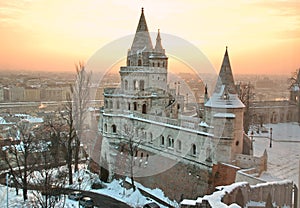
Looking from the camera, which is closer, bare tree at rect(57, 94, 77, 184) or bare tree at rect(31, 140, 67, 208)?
bare tree at rect(31, 140, 67, 208)

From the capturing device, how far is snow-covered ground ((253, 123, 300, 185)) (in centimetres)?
202

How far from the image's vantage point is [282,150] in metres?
3.65

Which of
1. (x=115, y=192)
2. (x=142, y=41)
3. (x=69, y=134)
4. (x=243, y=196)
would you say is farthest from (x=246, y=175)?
(x=142, y=41)

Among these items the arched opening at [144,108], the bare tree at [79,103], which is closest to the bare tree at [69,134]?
the bare tree at [79,103]

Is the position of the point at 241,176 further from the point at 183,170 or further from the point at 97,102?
the point at 97,102

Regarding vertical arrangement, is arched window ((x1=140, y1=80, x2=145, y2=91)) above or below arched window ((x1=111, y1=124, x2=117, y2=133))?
above

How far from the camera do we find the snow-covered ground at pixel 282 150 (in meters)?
2.02

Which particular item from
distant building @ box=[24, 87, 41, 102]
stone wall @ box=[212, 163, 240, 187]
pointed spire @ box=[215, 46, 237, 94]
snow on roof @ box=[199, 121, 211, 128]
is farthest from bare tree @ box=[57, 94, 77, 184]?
pointed spire @ box=[215, 46, 237, 94]

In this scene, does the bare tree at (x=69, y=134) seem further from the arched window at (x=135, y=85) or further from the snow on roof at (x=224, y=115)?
the snow on roof at (x=224, y=115)

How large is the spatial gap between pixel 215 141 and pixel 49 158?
494 cm

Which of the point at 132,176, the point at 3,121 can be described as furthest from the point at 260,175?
the point at 3,121

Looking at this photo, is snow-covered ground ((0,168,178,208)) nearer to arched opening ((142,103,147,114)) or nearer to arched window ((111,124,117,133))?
arched window ((111,124,117,133))

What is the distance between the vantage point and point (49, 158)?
9625mm

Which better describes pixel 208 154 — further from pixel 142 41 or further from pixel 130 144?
pixel 142 41
